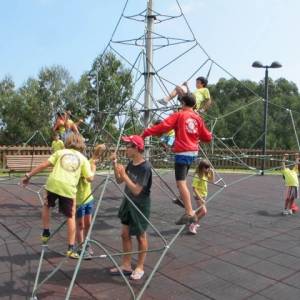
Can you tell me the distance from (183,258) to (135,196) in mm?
1146

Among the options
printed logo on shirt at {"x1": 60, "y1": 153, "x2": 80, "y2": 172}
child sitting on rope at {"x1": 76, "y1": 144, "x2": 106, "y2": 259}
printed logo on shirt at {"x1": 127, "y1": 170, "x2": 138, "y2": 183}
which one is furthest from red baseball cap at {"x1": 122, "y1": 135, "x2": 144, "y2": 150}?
child sitting on rope at {"x1": 76, "y1": 144, "x2": 106, "y2": 259}

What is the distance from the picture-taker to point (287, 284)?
3.99 meters

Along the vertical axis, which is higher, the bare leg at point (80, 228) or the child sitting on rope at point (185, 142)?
the child sitting on rope at point (185, 142)

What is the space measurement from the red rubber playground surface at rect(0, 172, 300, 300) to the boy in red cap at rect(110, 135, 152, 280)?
0.24 m

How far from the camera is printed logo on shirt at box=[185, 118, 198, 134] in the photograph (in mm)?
4633

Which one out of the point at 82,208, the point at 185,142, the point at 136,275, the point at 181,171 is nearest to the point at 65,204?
the point at 82,208

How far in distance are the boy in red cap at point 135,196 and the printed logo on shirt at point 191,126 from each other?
80 centimetres

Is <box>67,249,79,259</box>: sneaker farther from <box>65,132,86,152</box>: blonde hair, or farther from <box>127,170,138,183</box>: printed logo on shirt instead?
<box>65,132,86,152</box>: blonde hair

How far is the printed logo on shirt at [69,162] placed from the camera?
14.3 ft

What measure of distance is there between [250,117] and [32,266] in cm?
1841

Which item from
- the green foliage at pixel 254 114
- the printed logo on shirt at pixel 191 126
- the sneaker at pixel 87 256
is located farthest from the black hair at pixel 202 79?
the green foliage at pixel 254 114

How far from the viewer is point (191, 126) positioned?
4.68 m

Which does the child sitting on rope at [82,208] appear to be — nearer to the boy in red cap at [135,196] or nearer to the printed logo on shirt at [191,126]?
the boy in red cap at [135,196]

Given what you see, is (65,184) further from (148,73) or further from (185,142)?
(148,73)
